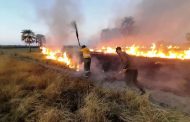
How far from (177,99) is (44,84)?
19.0 feet

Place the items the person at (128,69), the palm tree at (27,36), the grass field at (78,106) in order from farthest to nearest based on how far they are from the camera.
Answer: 1. the palm tree at (27,36)
2. the person at (128,69)
3. the grass field at (78,106)

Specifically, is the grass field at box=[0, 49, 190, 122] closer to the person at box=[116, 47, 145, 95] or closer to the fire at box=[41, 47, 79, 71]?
the person at box=[116, 47, 145, 95]

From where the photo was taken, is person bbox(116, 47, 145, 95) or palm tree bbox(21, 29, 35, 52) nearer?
person bbox(116, 47, 145, 95)

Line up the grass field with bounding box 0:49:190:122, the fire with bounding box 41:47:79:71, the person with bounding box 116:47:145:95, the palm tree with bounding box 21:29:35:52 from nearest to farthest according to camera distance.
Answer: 1. the grass field with bounding box 0:49:190:122
2. the person with bounding box 116:47:145:95
3. the fire with bounding box 41:47:79:71
4. the palm tree with bounding box 21:29:35:52

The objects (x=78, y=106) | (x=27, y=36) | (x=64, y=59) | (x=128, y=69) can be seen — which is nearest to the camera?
(x=78, y=106)

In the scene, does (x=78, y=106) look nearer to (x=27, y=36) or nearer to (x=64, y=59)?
(x=64, y=59)

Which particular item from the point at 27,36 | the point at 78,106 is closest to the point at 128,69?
the point at 78,106

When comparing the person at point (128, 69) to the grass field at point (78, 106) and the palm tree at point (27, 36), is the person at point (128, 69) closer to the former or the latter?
the grass field at point (78, 106)

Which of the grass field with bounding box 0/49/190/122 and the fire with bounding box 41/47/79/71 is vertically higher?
the fire with bounding box 41/47/79/71

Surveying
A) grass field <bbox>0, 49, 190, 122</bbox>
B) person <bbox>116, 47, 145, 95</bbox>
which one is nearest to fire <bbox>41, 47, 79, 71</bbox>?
person <bbox>116, 47, 145, 95</bbox>

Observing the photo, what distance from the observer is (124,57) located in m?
13.0

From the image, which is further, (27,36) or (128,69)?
(27,36)

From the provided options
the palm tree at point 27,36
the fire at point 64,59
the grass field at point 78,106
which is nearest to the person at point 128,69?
the grass field at point 78,106

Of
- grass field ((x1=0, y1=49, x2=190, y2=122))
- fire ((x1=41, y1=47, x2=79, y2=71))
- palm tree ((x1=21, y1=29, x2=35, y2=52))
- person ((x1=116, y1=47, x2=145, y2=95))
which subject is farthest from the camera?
palm tree ((x1=21, y1=29, x2=35, y2=52))
